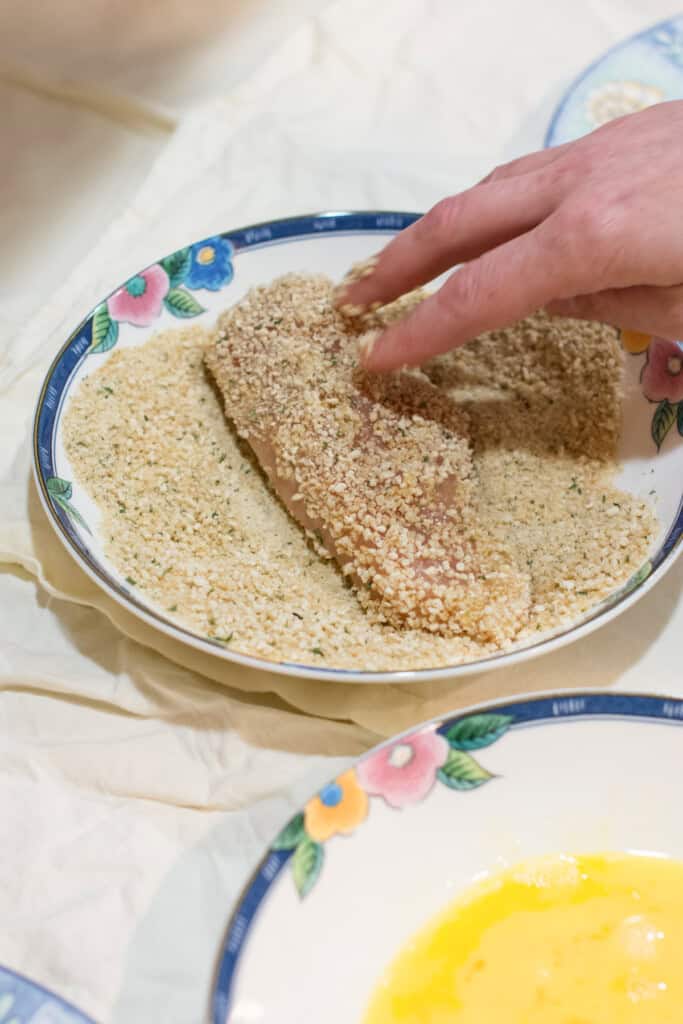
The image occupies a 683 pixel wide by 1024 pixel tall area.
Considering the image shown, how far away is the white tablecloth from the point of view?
884 mm

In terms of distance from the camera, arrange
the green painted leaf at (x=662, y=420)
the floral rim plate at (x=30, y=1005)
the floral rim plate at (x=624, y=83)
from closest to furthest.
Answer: the floral rim plate at (x=30, y=1005) → the green painted leaf at (x=662, y=420) → the floral rim plate at (x=624, y=83)

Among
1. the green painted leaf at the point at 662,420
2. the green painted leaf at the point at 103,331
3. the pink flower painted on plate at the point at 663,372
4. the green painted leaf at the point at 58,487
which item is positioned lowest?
the green painted leaf at the point at 58,487

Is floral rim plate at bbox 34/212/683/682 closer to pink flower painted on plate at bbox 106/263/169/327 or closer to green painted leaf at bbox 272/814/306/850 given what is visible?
pink flower painted on plate at bbox 106/263/169/327

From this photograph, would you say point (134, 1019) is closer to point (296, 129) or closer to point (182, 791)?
point (182, 791)

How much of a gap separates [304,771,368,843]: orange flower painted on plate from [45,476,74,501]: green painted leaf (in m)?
0.45

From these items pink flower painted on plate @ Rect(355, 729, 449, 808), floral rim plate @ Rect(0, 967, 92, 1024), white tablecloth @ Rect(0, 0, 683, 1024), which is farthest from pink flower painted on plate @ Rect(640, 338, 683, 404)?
floral rim plate @ Rect(0, 967, 92, 1024)

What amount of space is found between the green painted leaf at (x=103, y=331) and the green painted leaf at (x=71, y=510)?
26 cm

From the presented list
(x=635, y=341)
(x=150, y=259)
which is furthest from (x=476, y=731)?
(x=150, y=259)

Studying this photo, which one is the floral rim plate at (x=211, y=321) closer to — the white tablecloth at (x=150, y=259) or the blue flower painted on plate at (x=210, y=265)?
the blue flower painted on plate at (x=210, y=265)

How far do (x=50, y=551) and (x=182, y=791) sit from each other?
1.12 feet

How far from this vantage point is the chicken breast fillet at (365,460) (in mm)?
992

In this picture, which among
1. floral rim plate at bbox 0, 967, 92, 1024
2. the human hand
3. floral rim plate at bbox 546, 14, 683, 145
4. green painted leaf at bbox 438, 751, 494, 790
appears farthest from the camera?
floral rim plate at bbox 546, 14, 683, 145

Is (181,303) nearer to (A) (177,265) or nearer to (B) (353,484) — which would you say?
(A) (177,265)

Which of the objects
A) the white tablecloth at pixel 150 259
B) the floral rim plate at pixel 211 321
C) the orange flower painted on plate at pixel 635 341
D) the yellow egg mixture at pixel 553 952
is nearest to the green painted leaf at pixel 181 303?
the floral rim plate at pixel 211 321
